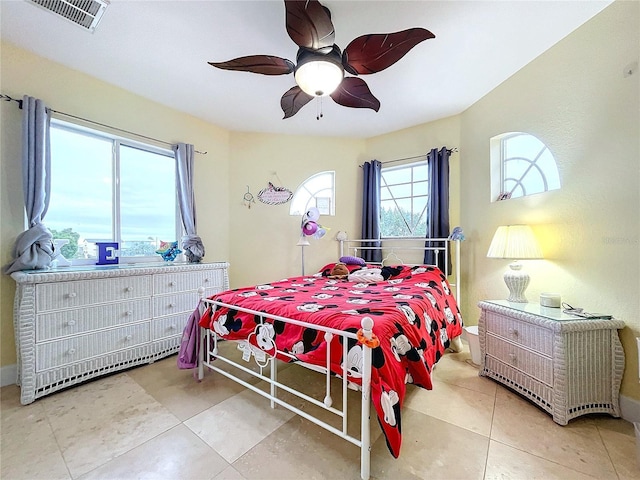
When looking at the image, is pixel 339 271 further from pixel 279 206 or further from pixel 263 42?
pixel 263 42

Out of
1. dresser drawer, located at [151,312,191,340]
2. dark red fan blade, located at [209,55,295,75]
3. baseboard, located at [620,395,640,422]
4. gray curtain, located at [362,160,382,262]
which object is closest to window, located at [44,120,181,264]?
dresser drawer, located at [151,312,191,340]

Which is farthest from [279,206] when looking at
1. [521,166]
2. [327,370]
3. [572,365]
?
[572,365]

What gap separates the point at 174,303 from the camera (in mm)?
2666

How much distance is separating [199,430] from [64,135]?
285 centimetres

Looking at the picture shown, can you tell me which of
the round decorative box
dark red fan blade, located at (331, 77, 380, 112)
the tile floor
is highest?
dark red fan blade, located at (331, 77, 380, 112)

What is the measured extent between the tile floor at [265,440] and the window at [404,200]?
2.04 metres

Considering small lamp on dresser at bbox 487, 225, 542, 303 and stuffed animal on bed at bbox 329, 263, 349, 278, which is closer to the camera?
small lamp on dresser at bbox 487, 225, 542, 303

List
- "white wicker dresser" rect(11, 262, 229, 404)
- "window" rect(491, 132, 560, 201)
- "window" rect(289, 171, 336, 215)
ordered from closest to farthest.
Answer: "white wicker dresser" rect(11, 262, 229, 404)
"window" rect(491, 132, 560, 201)
"window" rect(289, 171, 336, 215)

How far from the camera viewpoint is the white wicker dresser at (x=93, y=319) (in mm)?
1885

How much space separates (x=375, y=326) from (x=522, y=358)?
4.47 feet

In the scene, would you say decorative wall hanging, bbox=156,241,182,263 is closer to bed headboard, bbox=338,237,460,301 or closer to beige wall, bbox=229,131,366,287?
beige wall, bbox=229,131,366,287

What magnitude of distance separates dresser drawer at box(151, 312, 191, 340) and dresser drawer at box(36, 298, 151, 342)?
0.40ft

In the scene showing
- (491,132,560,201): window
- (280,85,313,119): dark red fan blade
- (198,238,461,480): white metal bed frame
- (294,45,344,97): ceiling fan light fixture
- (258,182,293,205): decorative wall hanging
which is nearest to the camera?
(198,238,461,480): white metal bed frame

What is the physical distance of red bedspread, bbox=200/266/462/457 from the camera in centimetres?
126
